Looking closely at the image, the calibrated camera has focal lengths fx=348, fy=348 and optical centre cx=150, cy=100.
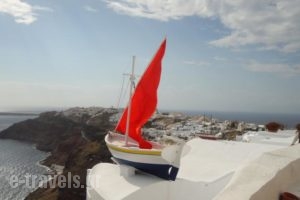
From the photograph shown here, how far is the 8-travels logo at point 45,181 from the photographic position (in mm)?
35625

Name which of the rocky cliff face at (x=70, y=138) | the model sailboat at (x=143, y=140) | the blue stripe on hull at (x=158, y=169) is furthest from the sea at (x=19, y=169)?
the blue stripe on hull at (x=158, y=169)

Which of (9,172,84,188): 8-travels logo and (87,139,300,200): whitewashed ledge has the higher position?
(87,139,300,200): whitewashed ledge

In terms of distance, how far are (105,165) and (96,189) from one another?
3.74 metres

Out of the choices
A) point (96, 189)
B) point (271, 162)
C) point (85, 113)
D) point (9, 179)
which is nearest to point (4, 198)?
point (9, 179)

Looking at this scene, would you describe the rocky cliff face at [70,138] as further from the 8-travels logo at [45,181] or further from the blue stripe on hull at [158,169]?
the blue stripe on hull at [158,169]

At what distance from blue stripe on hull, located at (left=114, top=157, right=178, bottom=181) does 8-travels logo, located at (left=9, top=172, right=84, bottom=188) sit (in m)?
22.0

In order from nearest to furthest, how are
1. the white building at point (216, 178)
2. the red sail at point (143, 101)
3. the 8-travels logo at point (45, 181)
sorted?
the white building at point (216, 178)
the red sail at point (143, 101)
the 8-travels logo at point (45, 181)

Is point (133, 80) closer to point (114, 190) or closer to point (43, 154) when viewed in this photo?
Result: point (114, 190)

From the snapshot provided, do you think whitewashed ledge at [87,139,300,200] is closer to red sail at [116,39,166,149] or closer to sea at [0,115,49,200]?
red sail at [116,39,166,149]

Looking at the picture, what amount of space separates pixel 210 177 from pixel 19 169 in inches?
2482

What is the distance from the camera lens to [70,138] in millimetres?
82688

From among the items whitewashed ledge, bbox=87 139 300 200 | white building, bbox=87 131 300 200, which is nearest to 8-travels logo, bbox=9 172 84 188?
whitewashed ledge, bbox=87 139 300 200

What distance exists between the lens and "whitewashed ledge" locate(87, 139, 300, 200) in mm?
5781

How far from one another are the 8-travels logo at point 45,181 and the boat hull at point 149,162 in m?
21.8
